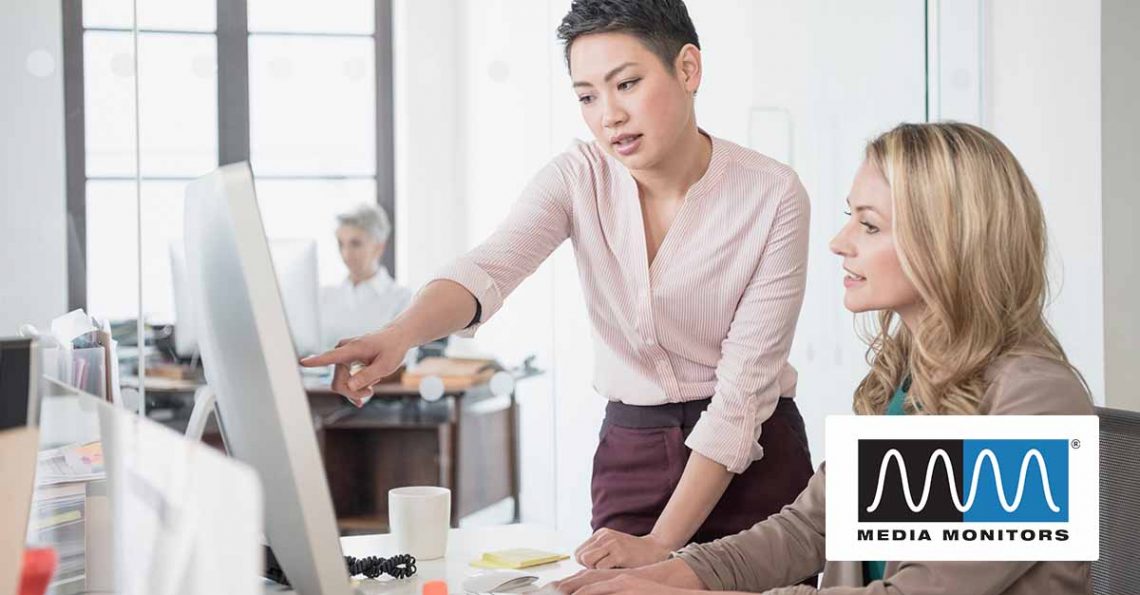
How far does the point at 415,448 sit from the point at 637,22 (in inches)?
86.9

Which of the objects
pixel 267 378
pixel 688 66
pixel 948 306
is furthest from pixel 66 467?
pixel 688 66

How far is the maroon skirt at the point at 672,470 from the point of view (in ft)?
→ 6.14

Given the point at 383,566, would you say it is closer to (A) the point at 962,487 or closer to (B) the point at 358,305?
(A) the point at 962,487

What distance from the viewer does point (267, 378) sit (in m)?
0.80

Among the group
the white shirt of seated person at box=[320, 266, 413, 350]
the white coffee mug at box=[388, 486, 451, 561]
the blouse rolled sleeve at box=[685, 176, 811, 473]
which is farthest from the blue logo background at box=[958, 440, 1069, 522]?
the white shirt of seated person at box=[320, 266, 413, 350]

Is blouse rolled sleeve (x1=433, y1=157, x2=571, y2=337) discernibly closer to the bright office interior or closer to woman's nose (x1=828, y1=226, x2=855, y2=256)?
woman's nose (x1=828, y1=226, x2=855, y2=256)

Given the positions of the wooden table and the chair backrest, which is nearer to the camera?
the chair backrest

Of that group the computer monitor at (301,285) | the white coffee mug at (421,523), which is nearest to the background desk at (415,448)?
the computer monitor at (301,285)

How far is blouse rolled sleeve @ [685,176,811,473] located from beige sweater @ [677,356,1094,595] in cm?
22

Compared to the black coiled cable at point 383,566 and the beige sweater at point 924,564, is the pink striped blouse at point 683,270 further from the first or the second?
the black coiled cable at point 383,566

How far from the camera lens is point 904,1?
3.94m

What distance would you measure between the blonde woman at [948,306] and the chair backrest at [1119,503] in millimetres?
96

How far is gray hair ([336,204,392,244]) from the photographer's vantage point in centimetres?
357

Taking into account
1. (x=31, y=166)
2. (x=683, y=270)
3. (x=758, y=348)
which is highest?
(x=31, y=166)
